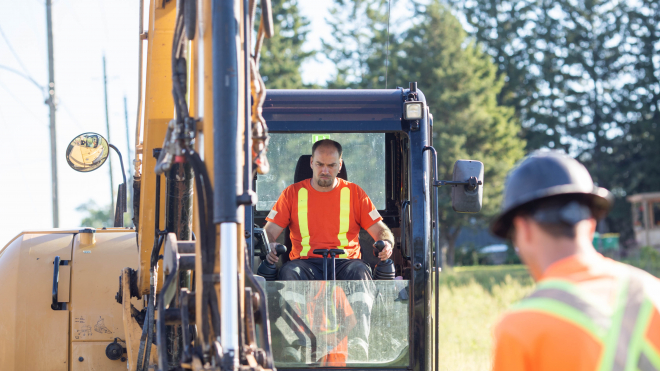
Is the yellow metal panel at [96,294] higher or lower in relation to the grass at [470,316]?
higher

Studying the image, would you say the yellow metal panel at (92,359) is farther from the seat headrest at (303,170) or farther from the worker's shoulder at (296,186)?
the seat headrest at (303,170)

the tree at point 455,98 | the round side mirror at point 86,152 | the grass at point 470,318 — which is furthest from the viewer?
the tree at point 455,98

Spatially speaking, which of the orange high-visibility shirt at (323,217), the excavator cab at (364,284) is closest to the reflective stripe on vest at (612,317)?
the excavator cab at (364,284)

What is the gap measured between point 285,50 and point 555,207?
1262 inches

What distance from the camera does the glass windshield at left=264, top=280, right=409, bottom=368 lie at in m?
4.20

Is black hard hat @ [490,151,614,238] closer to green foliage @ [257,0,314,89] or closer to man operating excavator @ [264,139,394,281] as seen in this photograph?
man operating excavator @ [264,139,394,281]

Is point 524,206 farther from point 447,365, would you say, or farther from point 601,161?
point 601,161

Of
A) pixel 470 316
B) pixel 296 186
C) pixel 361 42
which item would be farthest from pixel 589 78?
pixel 296 186

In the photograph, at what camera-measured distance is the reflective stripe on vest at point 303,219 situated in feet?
16.5

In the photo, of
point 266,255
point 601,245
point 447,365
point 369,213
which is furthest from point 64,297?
point 601,245

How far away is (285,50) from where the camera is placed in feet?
109

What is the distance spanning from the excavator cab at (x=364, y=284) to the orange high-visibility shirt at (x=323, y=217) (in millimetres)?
263

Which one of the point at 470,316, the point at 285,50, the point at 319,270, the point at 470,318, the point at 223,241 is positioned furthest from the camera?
the point at 285,50

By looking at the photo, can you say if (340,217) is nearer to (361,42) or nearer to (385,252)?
(385,252)
